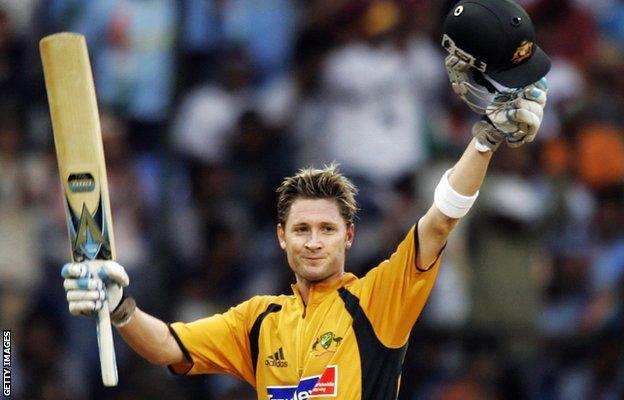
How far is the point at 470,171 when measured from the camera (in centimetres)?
576

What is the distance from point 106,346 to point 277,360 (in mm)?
736

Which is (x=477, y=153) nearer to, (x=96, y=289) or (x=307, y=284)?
(x=307, y=284)

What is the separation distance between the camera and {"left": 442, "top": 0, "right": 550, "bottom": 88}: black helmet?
5.57 metres

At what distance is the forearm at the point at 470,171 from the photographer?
5.74 metres

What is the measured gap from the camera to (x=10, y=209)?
9688mm

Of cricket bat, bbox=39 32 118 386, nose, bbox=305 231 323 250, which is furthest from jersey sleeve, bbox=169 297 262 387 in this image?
cricket bat, bbox=39 32 118 386

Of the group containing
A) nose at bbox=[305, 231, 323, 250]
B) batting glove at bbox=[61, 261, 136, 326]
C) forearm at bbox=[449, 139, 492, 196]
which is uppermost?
forearm at bbox=[449, 139, 492, 196]

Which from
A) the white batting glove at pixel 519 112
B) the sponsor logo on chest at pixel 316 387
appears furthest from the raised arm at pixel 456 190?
the sponsor logo on chest at pixel 316 387

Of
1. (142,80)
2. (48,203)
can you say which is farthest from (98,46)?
(48,203)

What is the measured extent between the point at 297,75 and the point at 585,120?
226cm

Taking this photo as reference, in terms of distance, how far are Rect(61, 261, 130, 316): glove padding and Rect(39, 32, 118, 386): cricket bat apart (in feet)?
0.54

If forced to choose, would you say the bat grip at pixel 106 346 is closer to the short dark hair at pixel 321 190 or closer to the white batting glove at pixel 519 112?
the short dark hair at pixel 321 190

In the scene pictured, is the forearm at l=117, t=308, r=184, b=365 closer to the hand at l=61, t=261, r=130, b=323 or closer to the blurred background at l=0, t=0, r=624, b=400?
the hand at l=61, t=261, r=130, b=323

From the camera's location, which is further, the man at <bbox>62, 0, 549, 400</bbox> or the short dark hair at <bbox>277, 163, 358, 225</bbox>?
the short dark hair at <bbox>277, 163, 358, 225</bbox>
